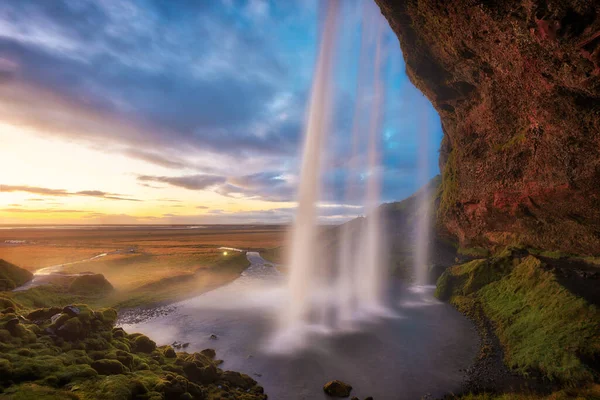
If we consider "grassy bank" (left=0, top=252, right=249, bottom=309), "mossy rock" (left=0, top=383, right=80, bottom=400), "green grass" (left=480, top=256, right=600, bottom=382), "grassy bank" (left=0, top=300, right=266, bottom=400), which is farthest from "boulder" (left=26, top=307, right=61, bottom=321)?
"green grass" (left=480, top=256, right=600, bottom=382)

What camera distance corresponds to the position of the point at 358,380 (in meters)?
18.6

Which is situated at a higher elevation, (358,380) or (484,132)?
(484,132)

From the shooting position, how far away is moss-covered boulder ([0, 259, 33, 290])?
33325 mm

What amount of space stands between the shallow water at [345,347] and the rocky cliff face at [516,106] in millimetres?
15239

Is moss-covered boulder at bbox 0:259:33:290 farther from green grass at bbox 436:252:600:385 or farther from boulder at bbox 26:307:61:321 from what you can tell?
green grass at bbox 436:252:600:385

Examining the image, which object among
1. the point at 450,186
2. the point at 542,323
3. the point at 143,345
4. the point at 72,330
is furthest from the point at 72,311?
the point at 450,186

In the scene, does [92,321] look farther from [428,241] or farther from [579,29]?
[428,241]

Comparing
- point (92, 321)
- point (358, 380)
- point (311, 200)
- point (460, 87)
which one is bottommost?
point (358, 380)

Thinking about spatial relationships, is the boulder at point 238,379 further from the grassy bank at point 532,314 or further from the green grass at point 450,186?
the green grass at point 450,186

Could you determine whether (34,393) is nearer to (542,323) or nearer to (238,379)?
(238,379)

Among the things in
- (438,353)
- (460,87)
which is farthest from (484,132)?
(438,353)

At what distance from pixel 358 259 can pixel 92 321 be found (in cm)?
5187

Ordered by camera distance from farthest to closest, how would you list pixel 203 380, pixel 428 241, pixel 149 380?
pixel 428 241 < pixel 203 380 < pixel 149 380

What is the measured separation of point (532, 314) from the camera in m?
24.0
